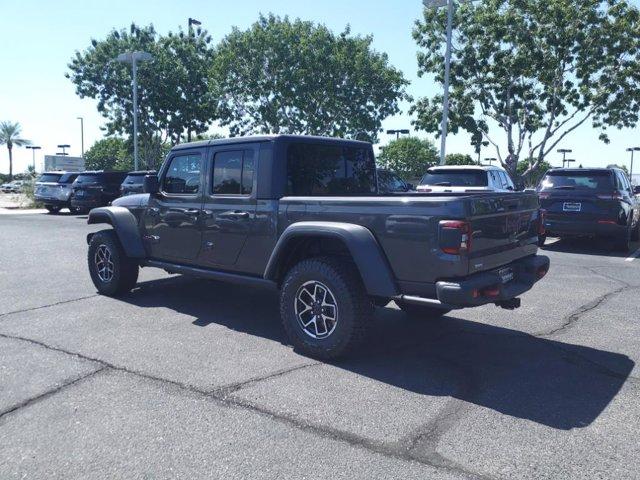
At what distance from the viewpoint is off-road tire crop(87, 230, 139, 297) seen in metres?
6.50

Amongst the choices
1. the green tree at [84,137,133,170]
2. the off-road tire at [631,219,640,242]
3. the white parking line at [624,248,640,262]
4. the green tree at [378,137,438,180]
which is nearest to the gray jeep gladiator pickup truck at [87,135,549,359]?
the white parking line at [624,248,640,262]

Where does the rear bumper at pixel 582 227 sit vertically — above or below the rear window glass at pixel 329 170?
below

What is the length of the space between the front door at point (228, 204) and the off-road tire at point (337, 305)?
792mm

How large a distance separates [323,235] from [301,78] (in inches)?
1065

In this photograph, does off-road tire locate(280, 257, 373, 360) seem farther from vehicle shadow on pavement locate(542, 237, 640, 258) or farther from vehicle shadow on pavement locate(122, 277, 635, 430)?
vehicle shadow on pavement locate(542, 237, 640, 258)

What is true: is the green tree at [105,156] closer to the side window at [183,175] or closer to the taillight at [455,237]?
the side window at [183,175]

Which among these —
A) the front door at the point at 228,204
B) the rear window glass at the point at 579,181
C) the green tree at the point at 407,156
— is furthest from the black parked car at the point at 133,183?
the green tree at the point at 407,156

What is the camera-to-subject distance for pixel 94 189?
20062 mm

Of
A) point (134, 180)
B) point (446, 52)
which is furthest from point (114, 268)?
point (446, 52)

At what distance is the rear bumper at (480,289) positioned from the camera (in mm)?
3711

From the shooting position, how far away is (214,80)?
31.4 m

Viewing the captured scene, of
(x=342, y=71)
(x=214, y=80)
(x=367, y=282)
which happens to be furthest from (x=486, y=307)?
(x=214, y=80)

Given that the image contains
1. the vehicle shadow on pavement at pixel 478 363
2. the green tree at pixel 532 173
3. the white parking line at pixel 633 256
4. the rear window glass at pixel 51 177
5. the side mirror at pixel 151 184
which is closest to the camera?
the vehicle shadow on pavement at pixel 478 363

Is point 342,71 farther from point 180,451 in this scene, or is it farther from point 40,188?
point 180,451
